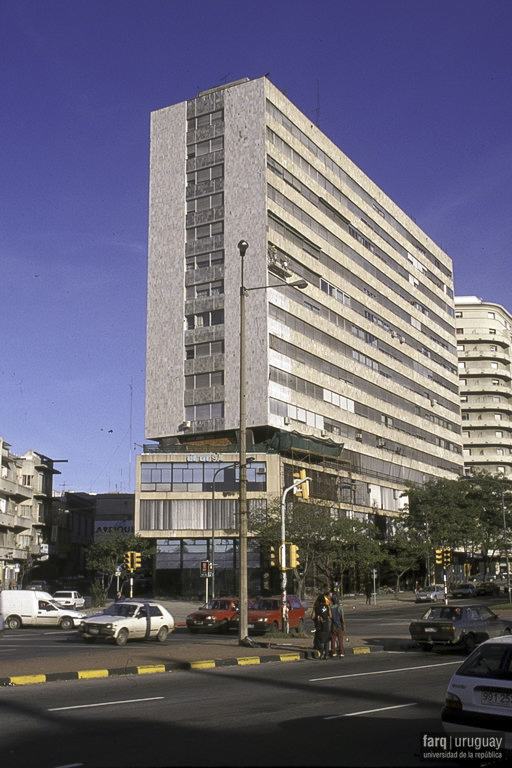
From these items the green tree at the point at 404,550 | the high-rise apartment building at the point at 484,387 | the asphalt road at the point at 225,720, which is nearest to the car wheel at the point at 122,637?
the asphalt road at the point at 225,720

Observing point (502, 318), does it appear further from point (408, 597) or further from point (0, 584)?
point (0, 584)

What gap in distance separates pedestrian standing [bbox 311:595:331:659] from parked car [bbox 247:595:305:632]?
27.4 feet

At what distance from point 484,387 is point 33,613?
327 feet

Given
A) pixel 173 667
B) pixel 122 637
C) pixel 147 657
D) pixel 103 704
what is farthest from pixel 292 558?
pixel 103 704

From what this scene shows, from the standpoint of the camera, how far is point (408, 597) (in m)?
73.3

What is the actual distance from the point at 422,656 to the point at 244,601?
5.25 m

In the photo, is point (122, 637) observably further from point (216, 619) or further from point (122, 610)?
point (216, 619)

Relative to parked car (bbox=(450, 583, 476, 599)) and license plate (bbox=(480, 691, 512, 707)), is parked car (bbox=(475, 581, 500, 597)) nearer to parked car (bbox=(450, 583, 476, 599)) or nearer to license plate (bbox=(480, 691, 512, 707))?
parked car (bbox=(450, 583, 476, 599))

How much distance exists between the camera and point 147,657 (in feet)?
67.4

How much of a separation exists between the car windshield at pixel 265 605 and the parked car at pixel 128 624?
4.80m

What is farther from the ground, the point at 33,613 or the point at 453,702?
the point at 453,702

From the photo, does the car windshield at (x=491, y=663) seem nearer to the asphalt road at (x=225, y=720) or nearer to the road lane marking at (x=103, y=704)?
the asphalt road at (x=225, y=720)

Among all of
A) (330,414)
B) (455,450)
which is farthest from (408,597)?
(455,450)

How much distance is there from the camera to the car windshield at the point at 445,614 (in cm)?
2378
